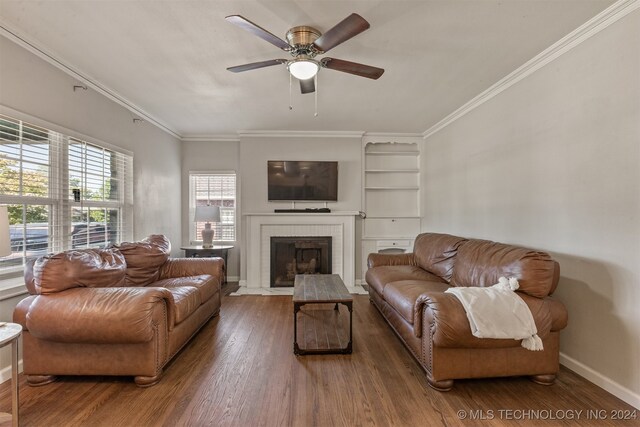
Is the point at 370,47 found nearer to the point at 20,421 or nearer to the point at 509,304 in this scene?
the point at 509,304

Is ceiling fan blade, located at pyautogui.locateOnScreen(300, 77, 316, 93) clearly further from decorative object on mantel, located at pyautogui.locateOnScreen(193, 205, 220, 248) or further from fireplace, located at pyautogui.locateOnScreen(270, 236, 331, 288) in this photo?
decorative object on mantel, located at pyautogui.locateOnScreen(193, 205, 220, 248)

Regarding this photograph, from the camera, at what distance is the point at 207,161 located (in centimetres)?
513

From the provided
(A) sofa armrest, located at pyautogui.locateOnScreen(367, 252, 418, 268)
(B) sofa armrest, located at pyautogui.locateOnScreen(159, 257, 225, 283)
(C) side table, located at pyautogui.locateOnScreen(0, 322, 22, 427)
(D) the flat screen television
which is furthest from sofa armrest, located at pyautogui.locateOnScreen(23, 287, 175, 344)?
(D) the flat screen television

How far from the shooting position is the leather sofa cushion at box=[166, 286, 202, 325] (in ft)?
7.77

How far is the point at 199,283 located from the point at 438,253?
2641 mm

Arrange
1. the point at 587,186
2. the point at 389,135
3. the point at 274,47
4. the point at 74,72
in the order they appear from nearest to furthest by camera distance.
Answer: the point at 587,186 → the point at 274,47 → the point at 74,72 → the point at 389,135

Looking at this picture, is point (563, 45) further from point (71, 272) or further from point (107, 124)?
point (107, 124)

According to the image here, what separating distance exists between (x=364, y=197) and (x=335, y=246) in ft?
3.21

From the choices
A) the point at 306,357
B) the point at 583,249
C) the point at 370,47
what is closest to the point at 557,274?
the point at 583,249

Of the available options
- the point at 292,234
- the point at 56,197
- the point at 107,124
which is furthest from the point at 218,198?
the point at 56,197

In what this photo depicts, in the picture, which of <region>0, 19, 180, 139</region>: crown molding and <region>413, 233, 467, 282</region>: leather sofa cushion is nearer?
<region>0, 19, 180, 139</region>: crown molding

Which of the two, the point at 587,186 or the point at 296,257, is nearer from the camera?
the point at 587,186

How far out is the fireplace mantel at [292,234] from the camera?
4715mm

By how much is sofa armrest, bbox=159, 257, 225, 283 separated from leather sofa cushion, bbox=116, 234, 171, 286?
8 cm
